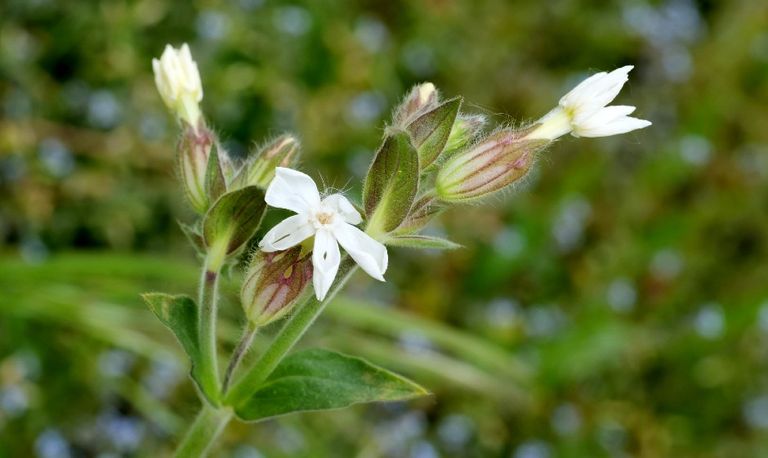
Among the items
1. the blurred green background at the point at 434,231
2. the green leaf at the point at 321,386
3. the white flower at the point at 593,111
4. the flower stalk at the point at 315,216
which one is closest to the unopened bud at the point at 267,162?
the flower stalk at the point at 315,216

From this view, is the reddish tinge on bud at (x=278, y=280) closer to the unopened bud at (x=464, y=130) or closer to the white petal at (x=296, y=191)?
the white petal at (x=296, y=191)

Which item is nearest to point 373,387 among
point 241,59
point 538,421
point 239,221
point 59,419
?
point 239,221

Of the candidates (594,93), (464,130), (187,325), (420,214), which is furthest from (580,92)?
(187,325)

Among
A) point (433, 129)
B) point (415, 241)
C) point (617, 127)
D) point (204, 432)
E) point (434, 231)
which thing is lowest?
point (204, 432)

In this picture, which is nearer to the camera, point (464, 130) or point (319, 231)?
point (319, 231)

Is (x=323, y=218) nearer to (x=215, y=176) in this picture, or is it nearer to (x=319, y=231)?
(x=319, y=231)

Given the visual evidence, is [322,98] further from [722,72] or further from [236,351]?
[236,351]
